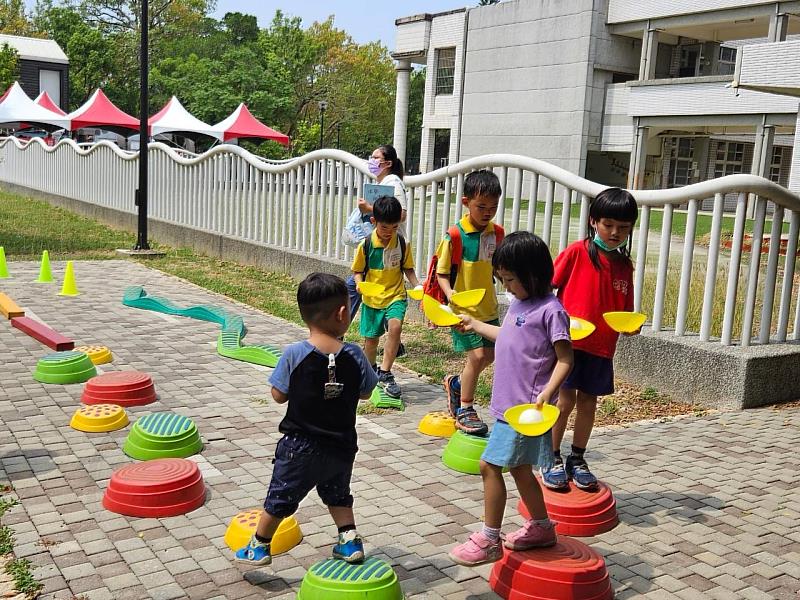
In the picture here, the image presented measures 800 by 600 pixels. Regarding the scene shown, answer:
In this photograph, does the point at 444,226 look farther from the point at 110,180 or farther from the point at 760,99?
the point at 760,99

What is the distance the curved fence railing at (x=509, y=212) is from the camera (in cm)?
671

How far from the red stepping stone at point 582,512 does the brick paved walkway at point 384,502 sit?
69mm

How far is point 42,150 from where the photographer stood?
2441cm

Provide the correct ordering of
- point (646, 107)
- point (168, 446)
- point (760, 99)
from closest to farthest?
point (168, 446)
point (760, 99)
point (646, 107)

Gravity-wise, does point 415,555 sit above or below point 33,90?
below

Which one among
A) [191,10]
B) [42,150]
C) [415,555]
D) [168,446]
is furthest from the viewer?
[191,10]

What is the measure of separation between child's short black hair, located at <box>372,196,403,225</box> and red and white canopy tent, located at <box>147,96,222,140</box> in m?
28.7

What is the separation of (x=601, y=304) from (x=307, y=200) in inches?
306

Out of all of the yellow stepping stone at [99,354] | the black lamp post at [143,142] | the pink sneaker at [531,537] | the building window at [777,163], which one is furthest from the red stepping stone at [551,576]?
the building window at [777,163]

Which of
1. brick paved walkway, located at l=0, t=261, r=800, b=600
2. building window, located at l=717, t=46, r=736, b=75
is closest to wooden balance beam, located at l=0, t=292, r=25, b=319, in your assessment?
brick paved walkway, located at l=0, t=261, r=800, b=600

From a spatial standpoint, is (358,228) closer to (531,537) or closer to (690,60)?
(531,537)

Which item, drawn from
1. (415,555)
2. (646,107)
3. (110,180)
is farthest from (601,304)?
(646,107)

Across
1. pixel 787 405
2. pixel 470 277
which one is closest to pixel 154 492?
pixel 470 277

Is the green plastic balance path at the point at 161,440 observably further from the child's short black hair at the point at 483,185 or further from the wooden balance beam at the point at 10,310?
the wooden balance beam at the point at 10,310
